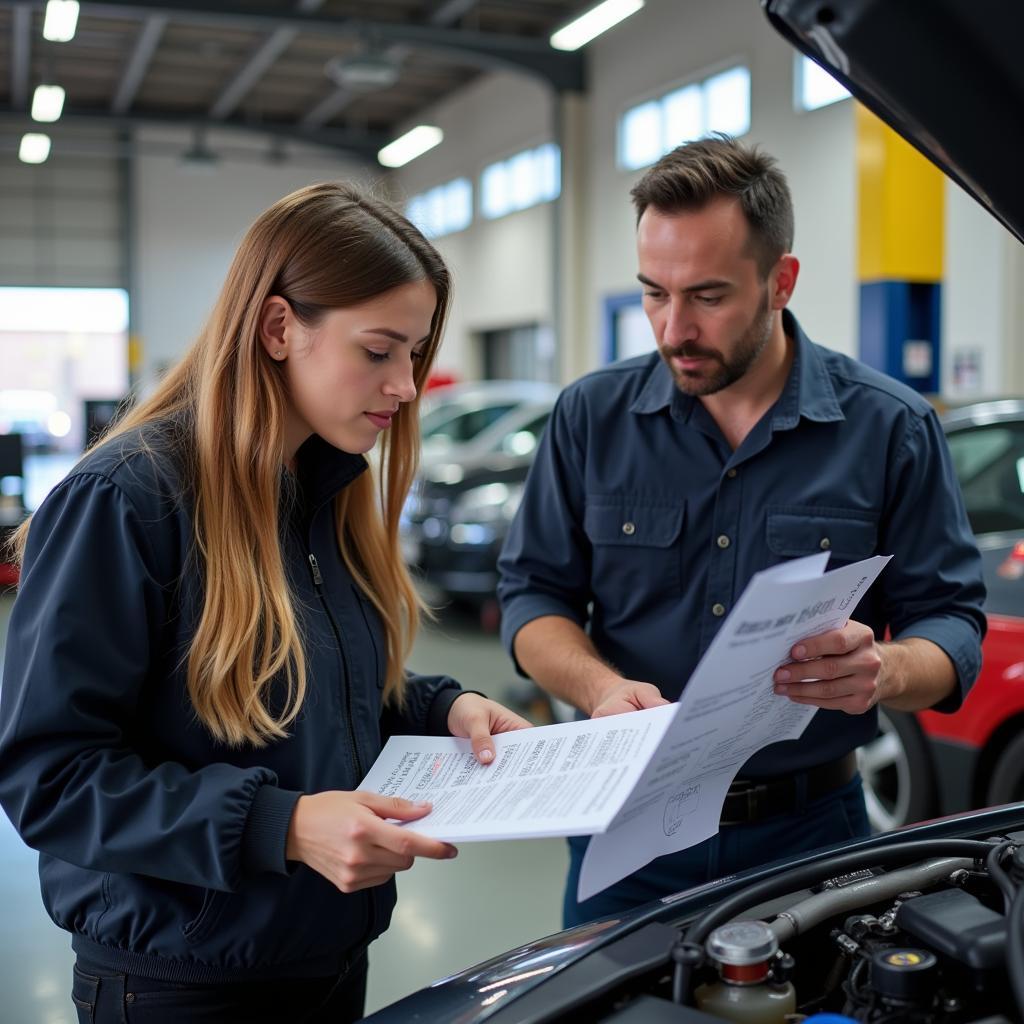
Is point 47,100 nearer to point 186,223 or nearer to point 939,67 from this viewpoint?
point 186,223

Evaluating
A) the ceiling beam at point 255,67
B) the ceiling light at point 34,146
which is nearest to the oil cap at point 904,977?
the ceiling beam at point 255,67

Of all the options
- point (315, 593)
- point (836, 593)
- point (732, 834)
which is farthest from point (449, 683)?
point (836, 593)

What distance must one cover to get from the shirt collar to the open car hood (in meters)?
0.73

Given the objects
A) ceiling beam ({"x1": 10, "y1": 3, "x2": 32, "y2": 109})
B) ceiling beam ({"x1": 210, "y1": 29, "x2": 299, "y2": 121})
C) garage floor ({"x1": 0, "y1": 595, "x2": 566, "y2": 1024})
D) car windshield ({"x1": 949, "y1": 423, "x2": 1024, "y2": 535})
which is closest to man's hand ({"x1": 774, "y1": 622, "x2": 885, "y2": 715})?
garage floor ({"x1": 0, "y1": 595, "x2": 566, "y2": 1024})

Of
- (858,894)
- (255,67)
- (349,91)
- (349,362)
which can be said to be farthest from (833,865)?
(349,91)

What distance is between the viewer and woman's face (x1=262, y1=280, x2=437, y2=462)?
1.38 m

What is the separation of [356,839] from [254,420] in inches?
19.7

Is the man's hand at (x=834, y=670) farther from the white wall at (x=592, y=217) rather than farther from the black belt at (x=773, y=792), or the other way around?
the white wall at (x=592, y=217)

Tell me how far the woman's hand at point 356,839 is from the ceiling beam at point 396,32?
418 inches

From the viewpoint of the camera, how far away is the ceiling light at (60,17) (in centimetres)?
967

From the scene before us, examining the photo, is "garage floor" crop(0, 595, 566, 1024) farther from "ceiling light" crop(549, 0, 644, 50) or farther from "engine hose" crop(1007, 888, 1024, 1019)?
"ceiling light" crop(549, 0, 644, 50)

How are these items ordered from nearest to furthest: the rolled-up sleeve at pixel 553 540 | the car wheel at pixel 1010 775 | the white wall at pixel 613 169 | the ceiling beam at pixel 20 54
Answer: the rolled-up sleeve at pixel 553 540 → the car wheel at pixel 1010 775 → the white wall at pixel 613 169 → the ceiling beam at pixel 20 54

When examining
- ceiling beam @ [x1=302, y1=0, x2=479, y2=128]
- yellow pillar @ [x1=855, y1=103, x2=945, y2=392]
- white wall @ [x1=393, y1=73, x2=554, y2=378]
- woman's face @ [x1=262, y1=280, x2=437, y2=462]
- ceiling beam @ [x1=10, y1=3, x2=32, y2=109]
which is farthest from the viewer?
white wall @ [x1=393, y1=73, x2=554, y2=378]

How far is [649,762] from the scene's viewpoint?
3.47 ft
